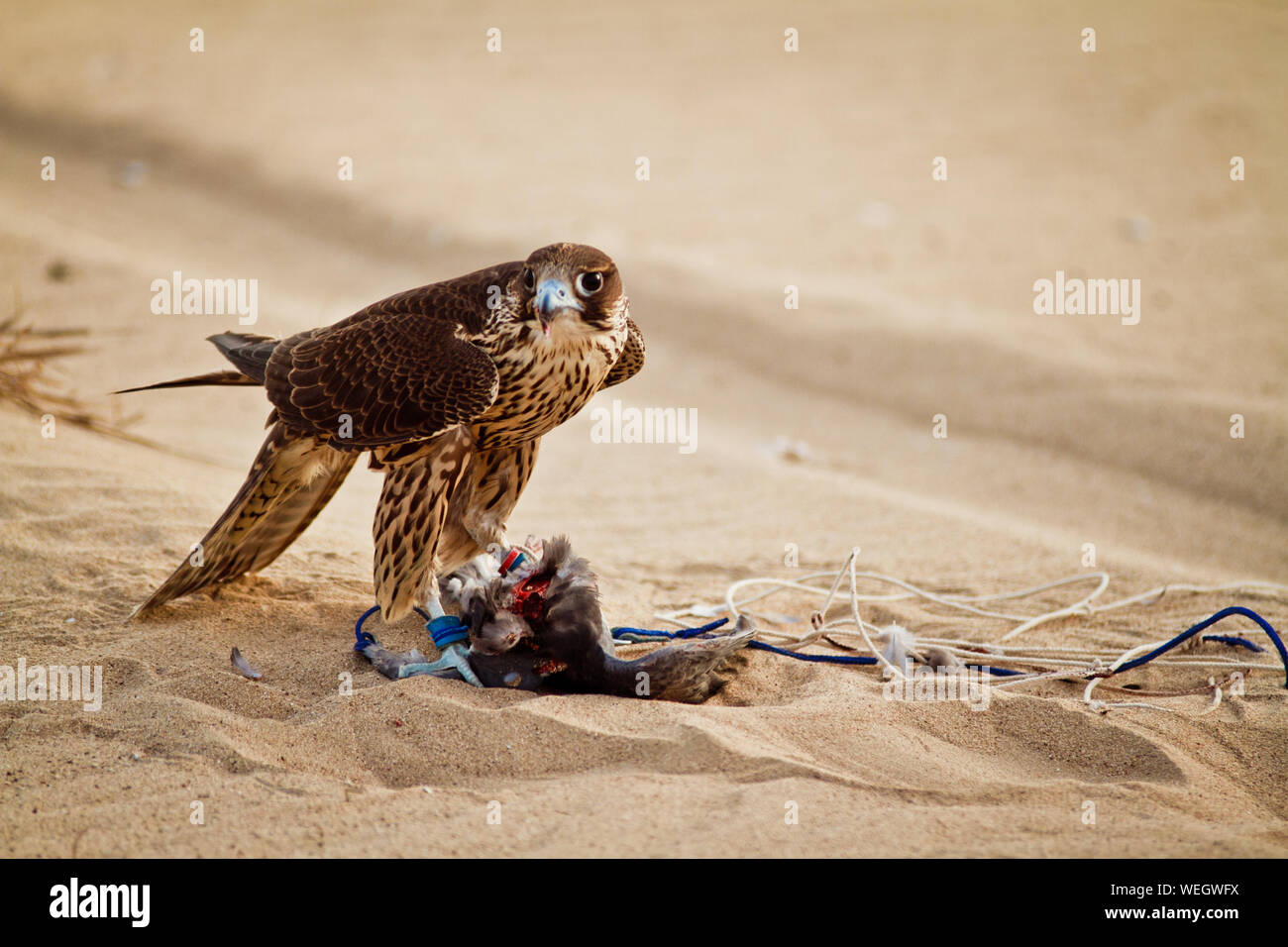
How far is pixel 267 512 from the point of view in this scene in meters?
3.34

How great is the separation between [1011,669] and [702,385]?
4.36 metres

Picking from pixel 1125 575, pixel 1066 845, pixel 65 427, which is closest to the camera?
pixel 1066 845

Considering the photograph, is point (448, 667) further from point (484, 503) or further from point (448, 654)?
point (484, 503)

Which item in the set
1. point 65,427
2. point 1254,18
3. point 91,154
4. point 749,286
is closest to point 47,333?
point 65,427

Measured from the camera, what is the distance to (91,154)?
1114cm

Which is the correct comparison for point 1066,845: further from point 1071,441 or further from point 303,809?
point 1071,441

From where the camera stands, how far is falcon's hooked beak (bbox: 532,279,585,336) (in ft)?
9.14

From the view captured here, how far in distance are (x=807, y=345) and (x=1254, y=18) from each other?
9990 mm

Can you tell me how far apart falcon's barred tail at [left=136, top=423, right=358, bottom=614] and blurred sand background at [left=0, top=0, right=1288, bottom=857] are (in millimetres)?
124

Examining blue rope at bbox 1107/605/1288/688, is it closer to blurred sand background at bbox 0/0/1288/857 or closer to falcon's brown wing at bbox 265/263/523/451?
blurred sand background at bbox 0/0/1288/857

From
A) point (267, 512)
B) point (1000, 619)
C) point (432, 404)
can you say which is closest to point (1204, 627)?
point (1000, 619)

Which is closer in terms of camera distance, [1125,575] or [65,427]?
[1125,575]

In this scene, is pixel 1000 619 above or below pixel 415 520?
below

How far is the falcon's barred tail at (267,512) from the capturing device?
3.23 metres
